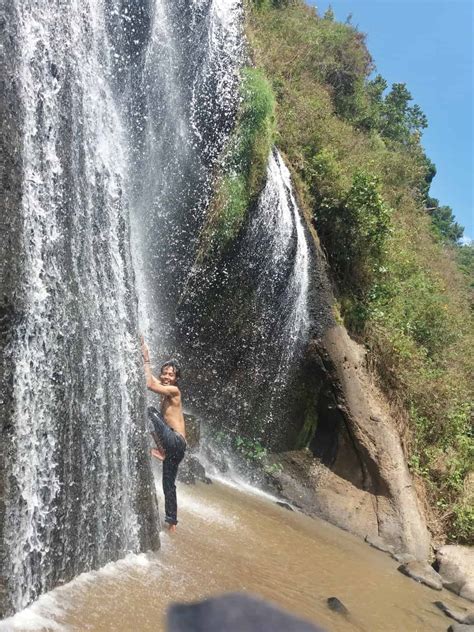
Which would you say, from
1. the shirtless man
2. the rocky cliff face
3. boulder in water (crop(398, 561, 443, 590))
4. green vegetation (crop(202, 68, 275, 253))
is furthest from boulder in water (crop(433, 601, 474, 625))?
green vegetation (crop(202, 68, 275, 253))

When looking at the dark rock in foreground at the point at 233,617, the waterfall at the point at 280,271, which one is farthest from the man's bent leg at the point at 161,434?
the waterfall at the point at 280,271

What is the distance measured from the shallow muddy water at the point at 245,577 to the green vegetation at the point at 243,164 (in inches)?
158

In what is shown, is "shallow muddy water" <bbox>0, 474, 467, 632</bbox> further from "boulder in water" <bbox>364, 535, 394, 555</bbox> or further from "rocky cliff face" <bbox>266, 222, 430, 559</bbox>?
"rocky cliff face" <bbox>266, 222, 430, 559</bbox>

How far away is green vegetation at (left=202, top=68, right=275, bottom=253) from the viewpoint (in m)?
10.3

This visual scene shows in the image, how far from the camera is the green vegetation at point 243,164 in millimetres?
10312

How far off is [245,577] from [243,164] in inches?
270

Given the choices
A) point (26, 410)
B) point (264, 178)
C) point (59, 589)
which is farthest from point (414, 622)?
point (264, 178)

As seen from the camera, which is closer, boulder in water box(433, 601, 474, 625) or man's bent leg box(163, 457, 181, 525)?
man's bent leg box(163, 457, 181, 525)

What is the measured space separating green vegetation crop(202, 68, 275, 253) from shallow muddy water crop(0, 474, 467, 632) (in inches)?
158

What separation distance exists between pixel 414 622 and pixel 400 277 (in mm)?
11635

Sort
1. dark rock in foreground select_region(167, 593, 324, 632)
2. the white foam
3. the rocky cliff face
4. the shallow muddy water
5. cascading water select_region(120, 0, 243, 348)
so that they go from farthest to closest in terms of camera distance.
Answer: the rocky cliff face
cascading water select_region(120, 0, 243, 348)
dark rock in foreground select_region(167, 593, 324, 632)
the shallow muddy water
the white foam

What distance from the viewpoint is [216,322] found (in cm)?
1080

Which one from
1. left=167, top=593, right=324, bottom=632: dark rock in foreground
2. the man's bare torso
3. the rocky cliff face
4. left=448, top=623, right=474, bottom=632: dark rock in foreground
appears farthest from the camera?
the rocky cliff face

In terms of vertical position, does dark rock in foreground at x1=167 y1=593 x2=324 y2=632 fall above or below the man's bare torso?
below
